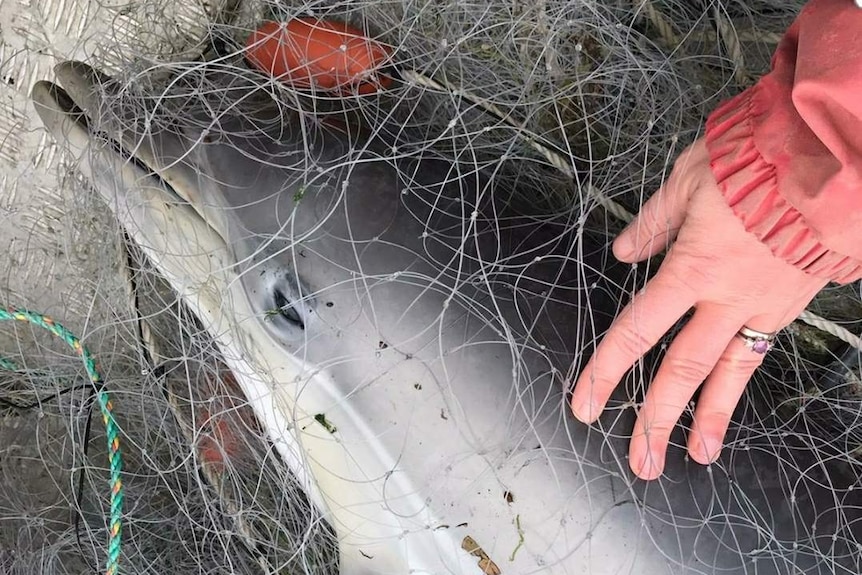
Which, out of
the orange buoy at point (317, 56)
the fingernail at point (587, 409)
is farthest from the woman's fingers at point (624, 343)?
the orange buoy at point (317, 56)

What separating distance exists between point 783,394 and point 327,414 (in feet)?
2.46

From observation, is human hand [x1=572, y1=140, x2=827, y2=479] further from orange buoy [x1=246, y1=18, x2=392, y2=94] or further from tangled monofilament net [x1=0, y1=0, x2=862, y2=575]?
orange buoy [x1=246, y1=18, x2=392, y2=94]

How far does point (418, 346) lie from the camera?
2.97 feet

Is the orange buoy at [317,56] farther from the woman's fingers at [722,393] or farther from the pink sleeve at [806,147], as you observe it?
the woman's fingers at [722,393]

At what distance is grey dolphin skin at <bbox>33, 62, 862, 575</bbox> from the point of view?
90cm

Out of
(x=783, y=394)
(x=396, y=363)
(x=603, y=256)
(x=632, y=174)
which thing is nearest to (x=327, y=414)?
(x=396, y=363)

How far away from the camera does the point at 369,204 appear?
3.02ft

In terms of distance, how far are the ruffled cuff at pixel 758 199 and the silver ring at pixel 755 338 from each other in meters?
0.13

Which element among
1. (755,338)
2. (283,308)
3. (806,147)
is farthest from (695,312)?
(283,308)

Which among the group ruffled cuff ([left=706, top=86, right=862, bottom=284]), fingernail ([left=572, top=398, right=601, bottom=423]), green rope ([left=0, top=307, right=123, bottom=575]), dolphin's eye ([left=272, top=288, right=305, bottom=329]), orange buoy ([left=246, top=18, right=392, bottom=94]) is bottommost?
green rope ([left=0, top=307, right=123, bottom=575])

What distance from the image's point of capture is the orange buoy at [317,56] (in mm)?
1042

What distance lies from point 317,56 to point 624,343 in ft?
1.88

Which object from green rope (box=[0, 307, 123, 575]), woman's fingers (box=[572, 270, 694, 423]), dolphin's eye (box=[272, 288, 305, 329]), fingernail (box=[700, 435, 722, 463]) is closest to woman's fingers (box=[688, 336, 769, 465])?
fingernail (box=[700, 435, 722, 463])

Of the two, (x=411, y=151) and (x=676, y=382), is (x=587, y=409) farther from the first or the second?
(x=411, y=151)
